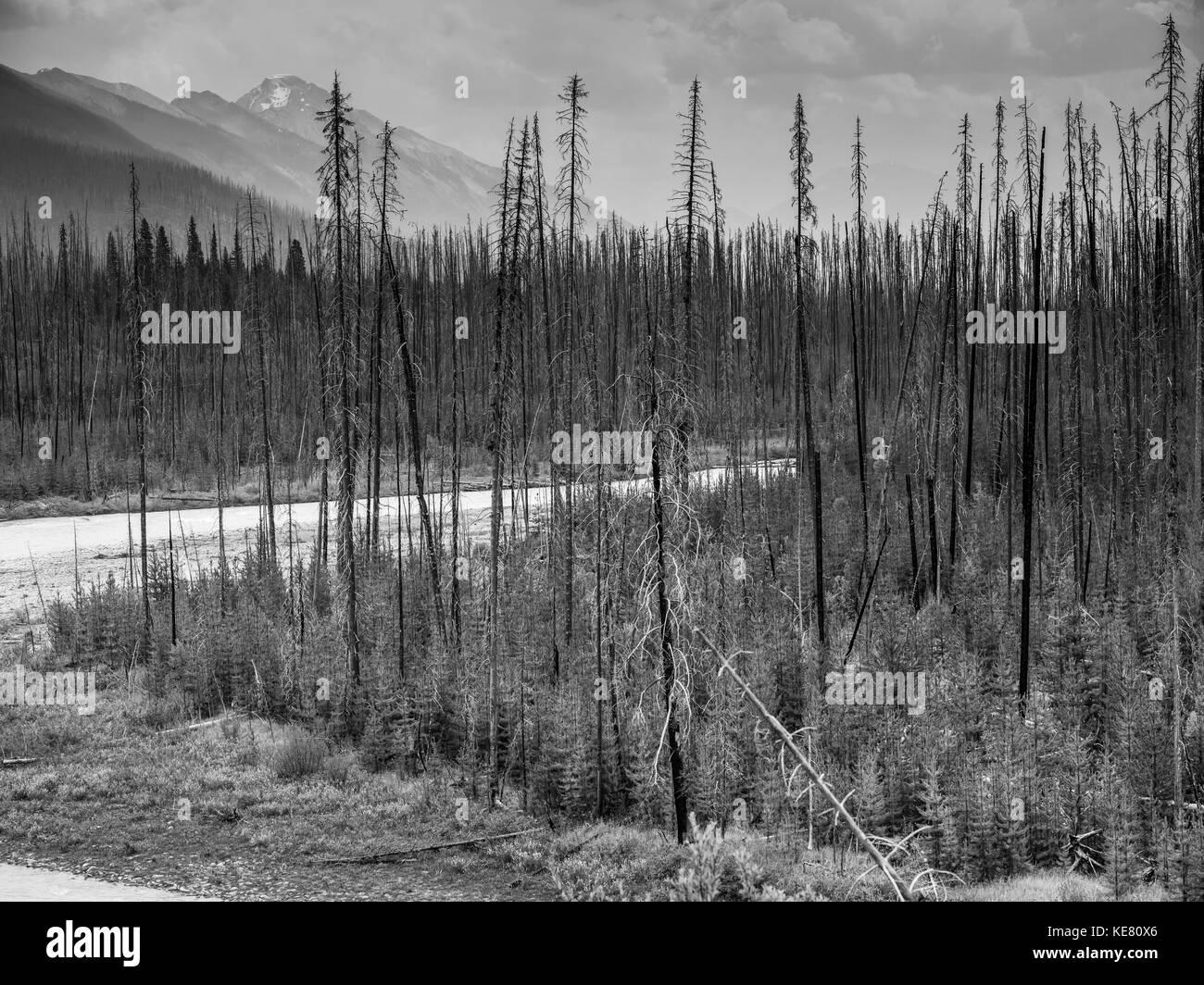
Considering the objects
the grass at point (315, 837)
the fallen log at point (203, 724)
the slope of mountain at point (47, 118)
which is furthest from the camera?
the slope of mountain at point (47, 118)

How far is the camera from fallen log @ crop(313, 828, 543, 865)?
9.20 metres

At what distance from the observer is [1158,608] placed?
13.2 metres

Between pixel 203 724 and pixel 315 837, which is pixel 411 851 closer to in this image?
pixel 315 837

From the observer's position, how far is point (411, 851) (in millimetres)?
9352

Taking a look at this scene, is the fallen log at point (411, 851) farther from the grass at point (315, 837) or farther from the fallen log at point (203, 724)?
the fallen log at point (203, 724)

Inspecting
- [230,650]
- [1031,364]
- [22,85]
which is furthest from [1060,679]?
[22,85]

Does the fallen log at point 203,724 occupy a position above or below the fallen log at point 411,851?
above

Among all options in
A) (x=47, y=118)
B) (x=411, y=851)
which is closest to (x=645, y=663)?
(x=411, y=851)

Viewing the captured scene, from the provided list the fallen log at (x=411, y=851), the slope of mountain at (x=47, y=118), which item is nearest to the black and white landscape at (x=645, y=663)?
the fallen log at (x=411, y=851)

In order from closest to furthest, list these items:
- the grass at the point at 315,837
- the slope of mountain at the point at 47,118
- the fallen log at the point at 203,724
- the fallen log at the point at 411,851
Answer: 1. the grass at the point at 315,837
2. the fallen log at the point at 411,851
3. the fallen log at the point at 203,724
4. the slope of mountain at the point at 47,118

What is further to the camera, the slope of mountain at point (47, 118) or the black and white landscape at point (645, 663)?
the slope of mountain at point (47, 118)

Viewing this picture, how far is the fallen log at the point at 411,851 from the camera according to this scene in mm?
9195

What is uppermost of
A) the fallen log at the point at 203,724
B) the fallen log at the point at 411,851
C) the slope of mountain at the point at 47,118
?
the slope of mountain at the point at 47,118
